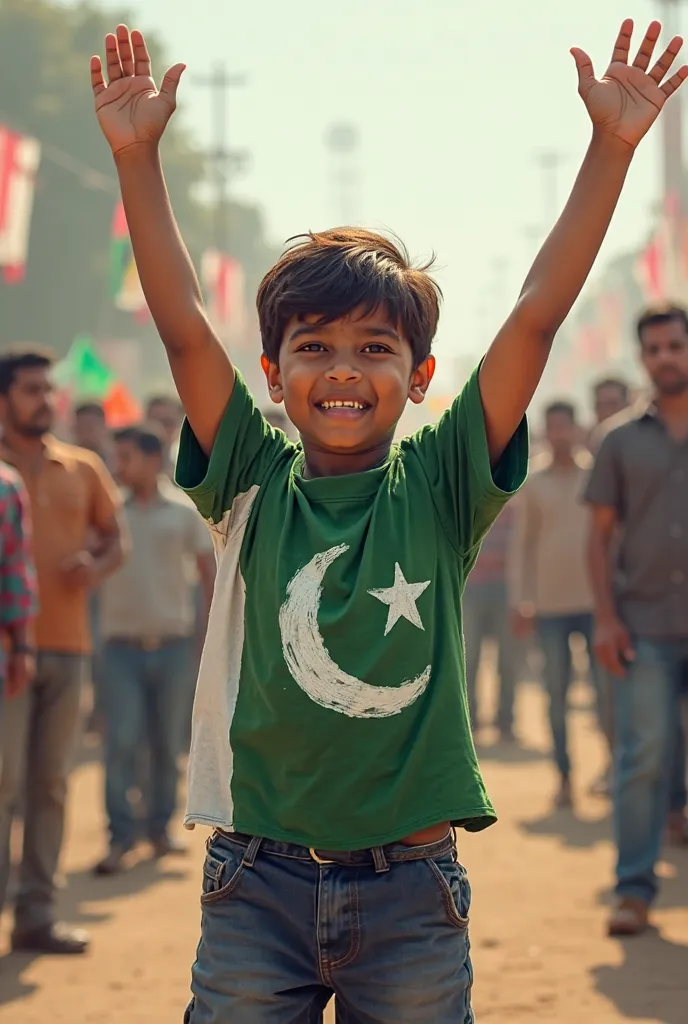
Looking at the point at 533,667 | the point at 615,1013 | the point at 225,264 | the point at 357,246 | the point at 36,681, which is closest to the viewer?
the point at 357,246

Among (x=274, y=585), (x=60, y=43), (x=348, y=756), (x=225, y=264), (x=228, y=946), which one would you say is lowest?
(x=228, y=946)

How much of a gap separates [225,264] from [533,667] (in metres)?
16.9

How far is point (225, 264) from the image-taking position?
118 ft

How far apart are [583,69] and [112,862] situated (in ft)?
20.1

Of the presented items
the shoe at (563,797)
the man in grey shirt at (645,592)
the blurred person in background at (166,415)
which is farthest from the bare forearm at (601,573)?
the blurred person in background at (166,415)

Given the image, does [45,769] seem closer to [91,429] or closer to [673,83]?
[673,83]

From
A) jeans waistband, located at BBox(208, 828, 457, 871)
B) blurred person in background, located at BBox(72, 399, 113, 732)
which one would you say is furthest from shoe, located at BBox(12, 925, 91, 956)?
blurred person in background, located at BBox(72, 399, 113, 732)

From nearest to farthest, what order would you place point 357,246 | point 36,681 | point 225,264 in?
point 357,246, point 36,681, point 225,264

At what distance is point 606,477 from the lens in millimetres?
7328

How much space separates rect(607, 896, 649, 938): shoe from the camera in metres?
6.75

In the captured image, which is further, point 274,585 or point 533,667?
point 533,667

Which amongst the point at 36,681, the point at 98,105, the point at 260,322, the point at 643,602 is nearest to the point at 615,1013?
the point at 643,602

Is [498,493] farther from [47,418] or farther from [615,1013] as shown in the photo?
[47,418]

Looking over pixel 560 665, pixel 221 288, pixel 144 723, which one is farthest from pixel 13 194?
pixel 221 288
